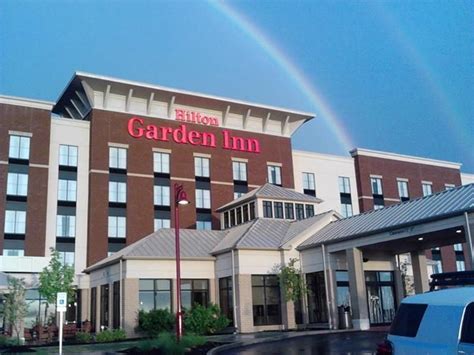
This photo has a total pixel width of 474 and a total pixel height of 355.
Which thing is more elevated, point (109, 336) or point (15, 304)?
point (15, 304)

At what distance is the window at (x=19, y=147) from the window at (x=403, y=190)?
41.2 m

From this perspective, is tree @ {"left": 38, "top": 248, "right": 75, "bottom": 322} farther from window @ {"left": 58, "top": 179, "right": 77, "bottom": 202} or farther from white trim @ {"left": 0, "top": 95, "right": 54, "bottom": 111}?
white trim @ {"left": 0, "top": 95, "right": 54, "bottom": 111}

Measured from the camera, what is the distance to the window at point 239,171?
55.8m

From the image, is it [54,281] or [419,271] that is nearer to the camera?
[419,271]

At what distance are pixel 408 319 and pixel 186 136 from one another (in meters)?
47.0

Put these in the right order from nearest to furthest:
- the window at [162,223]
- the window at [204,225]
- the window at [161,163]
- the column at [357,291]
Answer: the column at [357,291], the window at [162,223], the window at [161,163], the window at [204,225]

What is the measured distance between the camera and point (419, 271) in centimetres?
3322

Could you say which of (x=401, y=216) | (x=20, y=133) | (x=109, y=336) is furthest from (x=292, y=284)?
(x=20, y=133)

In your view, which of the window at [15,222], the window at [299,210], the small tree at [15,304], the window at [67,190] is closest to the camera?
the small tree at [15,304]

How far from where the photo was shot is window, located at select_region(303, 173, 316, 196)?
197 feet

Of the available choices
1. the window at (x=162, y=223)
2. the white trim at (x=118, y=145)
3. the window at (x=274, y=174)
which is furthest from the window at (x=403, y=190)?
the white trim at (x=118, y=145)

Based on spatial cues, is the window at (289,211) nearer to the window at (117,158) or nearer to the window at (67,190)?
the window at (117,158)

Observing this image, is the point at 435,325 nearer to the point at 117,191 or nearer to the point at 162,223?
the point at 117,191

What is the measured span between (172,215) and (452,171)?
38200mm
